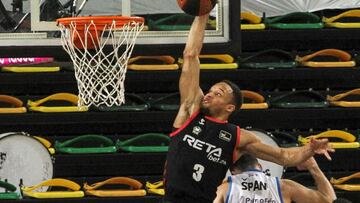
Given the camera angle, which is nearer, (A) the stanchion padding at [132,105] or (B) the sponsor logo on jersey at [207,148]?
(B) the sponsor logo on jersey at [207,148]

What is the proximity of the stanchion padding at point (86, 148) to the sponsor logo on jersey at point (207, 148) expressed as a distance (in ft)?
9.27

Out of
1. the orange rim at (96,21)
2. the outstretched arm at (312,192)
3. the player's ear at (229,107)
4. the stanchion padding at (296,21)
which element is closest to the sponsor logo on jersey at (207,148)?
the player's ear at (229,107)

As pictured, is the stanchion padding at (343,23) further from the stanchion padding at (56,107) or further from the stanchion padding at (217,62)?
the stanchion padding at (56,107)

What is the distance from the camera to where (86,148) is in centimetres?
865

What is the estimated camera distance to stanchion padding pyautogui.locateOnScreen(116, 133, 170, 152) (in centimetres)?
857

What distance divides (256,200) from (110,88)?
1.43 metres

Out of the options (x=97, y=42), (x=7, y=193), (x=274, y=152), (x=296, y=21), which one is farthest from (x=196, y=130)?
(x=296, y=21)

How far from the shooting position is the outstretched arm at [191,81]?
5.91 metres

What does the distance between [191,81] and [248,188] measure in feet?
4.95

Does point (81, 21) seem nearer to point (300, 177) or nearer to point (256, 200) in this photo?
point (256, 200)

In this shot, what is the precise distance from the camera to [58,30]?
6.49 meters

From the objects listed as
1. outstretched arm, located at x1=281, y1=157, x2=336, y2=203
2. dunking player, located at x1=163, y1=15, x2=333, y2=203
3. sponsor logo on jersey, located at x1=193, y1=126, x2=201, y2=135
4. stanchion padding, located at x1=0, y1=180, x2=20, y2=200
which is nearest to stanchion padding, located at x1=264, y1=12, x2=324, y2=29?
outstretched arm, located at x1=281, y1=157, x2=336, y2=203

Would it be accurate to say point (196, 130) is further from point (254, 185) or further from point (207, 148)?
point (254, 185)

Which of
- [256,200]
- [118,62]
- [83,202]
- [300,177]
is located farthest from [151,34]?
[300,177]
